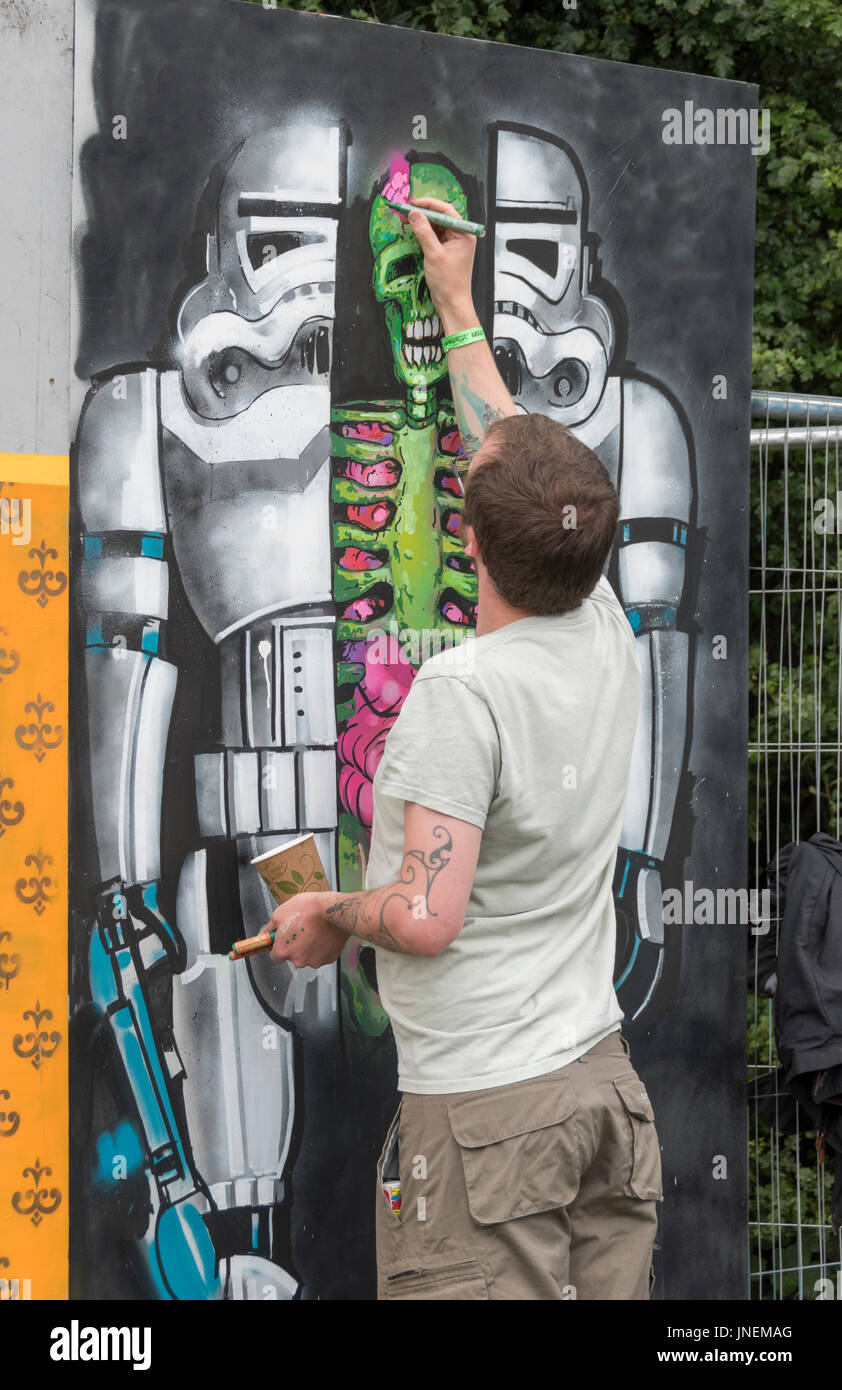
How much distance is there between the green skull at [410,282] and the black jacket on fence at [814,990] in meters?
1.54

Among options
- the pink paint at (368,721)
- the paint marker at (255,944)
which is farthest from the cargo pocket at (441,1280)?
the pink paint at (368,721)

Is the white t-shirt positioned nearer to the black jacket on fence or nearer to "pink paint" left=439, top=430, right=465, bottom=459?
"pink paint" left=439, top=430, right=465, bottom=459

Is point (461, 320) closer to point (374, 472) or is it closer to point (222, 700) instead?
point (374, 472)

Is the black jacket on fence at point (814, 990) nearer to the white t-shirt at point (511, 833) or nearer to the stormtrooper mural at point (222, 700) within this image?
the white t-shirt at point (511, 833)

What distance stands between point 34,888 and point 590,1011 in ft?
3.86

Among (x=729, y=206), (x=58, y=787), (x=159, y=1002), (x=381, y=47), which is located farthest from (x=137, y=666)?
(x=729, y=206)

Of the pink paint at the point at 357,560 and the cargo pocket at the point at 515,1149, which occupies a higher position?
the pink paint at the point at 357,560

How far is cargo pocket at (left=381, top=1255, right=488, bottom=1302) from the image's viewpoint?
222 cm

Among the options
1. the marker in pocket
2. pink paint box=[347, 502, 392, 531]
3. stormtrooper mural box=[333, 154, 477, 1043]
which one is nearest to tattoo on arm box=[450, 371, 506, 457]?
stormtrooper mural box=[333, 154, 477, 1043]

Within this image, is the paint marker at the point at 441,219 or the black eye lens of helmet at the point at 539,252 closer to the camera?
the paint marker at the point at 441,219

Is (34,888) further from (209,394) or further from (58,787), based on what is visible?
(209,394)

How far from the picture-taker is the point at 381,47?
3.02m

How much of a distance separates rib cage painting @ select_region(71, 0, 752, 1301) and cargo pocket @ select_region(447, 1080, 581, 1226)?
0.88m

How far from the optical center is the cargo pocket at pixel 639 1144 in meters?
2.38
